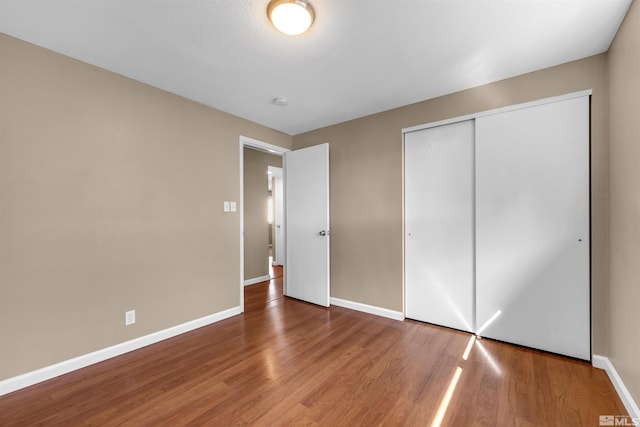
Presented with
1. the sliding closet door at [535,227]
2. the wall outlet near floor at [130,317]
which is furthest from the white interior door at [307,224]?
the wall outlet near floor at [130,317]

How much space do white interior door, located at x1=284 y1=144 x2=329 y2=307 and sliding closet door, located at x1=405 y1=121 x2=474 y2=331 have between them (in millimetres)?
1038

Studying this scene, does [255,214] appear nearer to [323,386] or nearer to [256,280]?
[256,280]

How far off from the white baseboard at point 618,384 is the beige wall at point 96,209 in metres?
3.31

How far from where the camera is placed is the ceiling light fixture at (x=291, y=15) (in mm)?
1539

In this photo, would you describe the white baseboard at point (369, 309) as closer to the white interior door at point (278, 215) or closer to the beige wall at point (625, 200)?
the beige wall at point (625, 200)

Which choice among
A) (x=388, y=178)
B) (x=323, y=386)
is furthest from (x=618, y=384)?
(x=388, y=178)

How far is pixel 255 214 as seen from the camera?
4895 mm

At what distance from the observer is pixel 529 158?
7.72ft

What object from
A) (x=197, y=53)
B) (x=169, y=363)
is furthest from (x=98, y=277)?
(x=197, y=53)

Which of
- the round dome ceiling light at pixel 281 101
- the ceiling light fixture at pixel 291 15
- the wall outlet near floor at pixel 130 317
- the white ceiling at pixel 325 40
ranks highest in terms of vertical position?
the white ceiling at pixel 325 40

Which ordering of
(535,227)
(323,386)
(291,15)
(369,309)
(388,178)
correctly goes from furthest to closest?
(369,309)
(388,178)
(535,227)
(323,386)
(291,15)

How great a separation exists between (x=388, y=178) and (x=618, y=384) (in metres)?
2.37

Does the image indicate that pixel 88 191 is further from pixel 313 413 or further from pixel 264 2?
pixel 313 413

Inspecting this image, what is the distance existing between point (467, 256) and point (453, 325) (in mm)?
737
